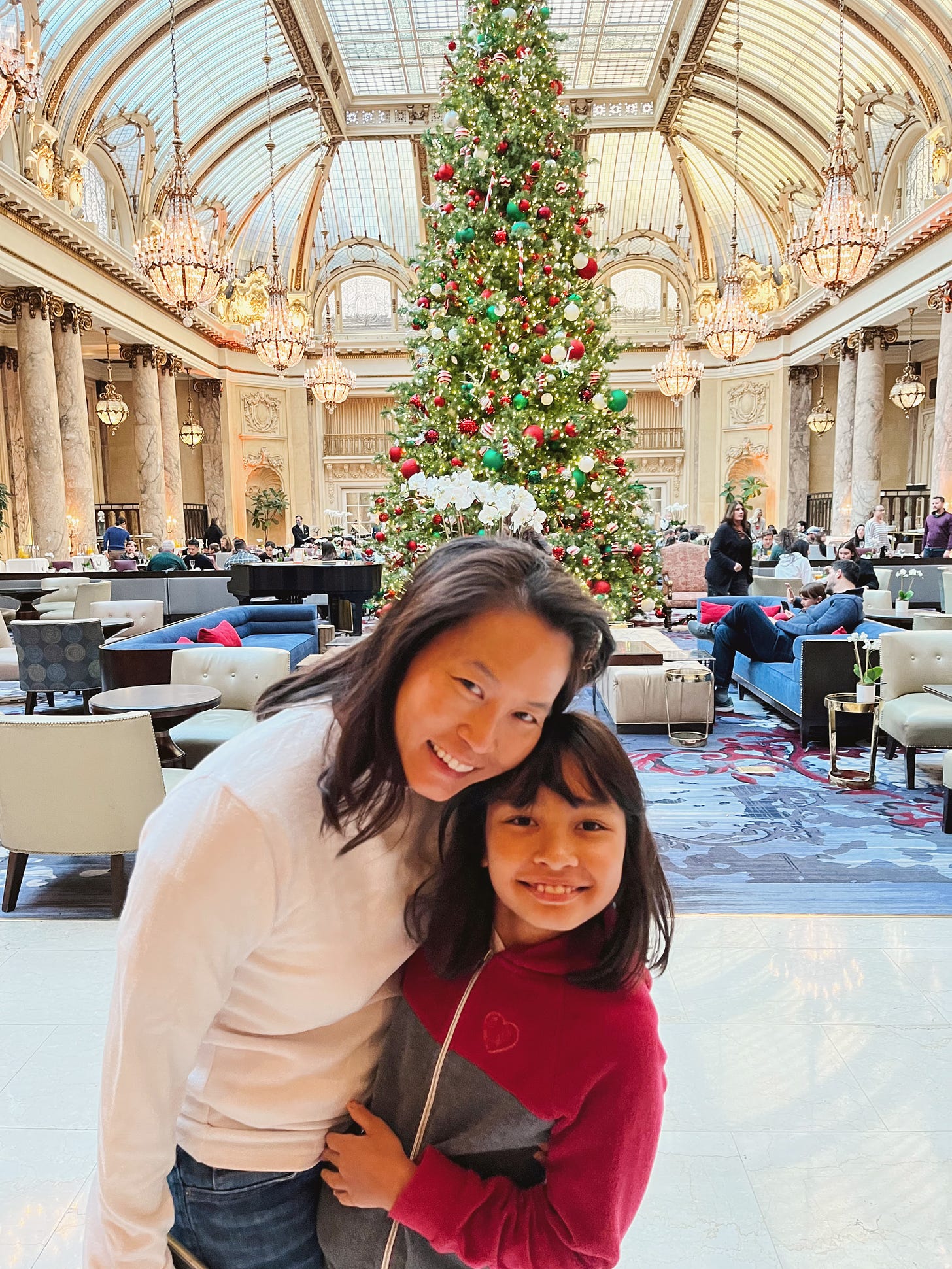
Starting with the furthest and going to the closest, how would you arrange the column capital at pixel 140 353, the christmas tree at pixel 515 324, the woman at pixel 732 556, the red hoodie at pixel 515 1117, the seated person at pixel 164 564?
the column capital at pixel 140 353 < the seated person at pixel 164 564 < the woman at pixel 732 556 < the christmas tree at pixel 515 324 < the red hoodie at pixel 515 1117

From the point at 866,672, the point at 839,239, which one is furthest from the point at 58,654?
the point at 839,239

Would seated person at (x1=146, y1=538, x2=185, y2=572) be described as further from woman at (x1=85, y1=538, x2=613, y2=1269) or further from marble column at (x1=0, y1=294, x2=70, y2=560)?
woman at (x1=85, y1=538, x2=613, y2=1269)

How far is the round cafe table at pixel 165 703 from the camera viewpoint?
15.2ft

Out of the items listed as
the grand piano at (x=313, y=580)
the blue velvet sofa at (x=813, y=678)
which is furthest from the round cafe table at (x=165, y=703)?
the grand piano at (x=313, y=580)

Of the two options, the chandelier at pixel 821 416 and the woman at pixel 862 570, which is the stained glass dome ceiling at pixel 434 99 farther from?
the woman at pixel 862 570

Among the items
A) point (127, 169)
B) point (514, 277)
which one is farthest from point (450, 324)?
point (127, 169)

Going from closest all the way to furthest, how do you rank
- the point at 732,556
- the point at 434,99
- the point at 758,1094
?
the point at 758,1094
the point at 732,556
the point at 434,99

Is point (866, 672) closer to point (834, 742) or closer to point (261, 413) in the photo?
point (834, 742)

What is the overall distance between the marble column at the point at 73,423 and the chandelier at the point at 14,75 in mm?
10817

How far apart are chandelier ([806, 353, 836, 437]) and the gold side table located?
60.0 ft

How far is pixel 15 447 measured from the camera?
18.2 m

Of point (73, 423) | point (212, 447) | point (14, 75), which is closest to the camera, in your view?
point (14, 75)

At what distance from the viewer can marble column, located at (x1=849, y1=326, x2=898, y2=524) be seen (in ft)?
61.9

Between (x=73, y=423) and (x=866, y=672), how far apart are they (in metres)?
14.8
